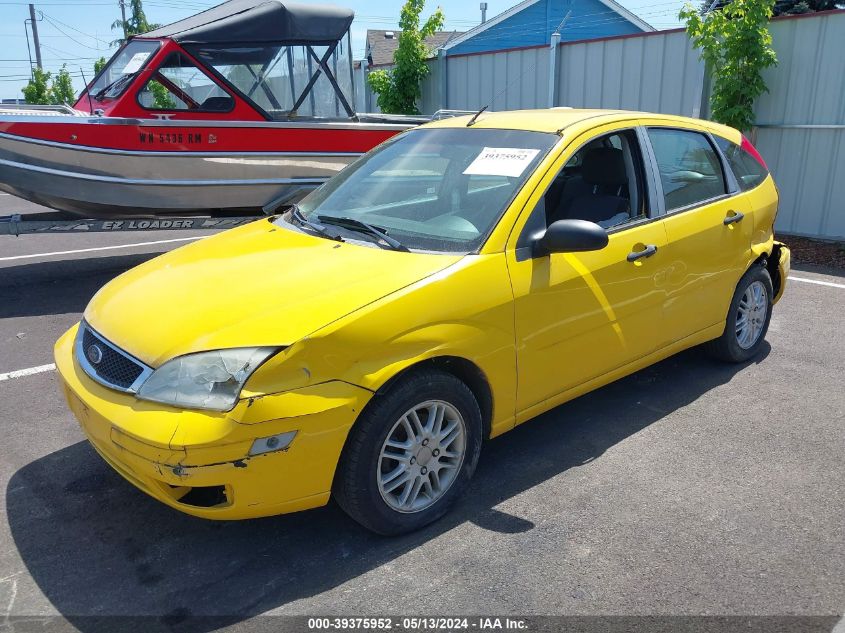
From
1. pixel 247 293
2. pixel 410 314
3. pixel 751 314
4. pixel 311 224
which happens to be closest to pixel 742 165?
pixel 751 314

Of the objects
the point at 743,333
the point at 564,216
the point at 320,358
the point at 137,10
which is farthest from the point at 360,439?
the point at 137,10

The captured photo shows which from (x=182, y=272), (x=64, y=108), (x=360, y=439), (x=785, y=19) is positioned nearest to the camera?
(x=360, y=439)

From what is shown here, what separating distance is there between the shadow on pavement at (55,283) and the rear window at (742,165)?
5509 mm

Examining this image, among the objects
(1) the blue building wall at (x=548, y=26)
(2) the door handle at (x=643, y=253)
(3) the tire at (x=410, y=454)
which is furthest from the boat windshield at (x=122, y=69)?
(1) the blue building wall at (x=548, y=26)

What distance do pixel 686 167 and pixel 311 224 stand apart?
7.55ft

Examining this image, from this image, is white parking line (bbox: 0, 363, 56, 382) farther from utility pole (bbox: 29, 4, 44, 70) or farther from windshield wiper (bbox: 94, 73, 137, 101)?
utility pole (bbox: 29, 4, 44, 70)

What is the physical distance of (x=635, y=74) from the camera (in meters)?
10.5

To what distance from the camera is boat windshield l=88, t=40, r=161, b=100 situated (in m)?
7.62

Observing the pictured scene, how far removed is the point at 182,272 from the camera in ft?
11.1

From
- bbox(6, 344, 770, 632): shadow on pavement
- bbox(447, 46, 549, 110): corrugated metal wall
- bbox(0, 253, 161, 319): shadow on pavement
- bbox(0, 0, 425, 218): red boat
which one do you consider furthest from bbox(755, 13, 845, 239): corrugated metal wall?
bbox(0, 253, 161, 319): shadow on pavement

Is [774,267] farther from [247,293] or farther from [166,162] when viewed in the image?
[166,162]

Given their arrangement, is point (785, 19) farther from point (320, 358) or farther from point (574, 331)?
point (320, 358)

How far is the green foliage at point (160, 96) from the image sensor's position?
744cm

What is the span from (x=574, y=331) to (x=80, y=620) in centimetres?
241
